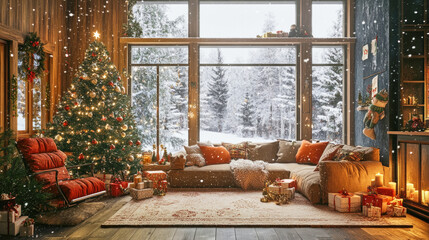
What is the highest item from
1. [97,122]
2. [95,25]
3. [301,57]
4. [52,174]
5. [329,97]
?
[95,25]

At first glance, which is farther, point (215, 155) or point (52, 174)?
point (215, 155)

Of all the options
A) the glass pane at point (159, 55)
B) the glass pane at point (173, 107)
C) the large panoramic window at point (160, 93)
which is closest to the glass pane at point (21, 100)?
the large panoramic window at point (160, 93)

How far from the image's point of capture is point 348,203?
13.4 feet

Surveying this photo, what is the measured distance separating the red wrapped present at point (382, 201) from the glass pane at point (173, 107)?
4064 millimetres

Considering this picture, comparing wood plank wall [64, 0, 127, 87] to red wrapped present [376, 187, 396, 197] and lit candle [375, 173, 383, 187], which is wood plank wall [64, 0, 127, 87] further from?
red wrapped present [376, 187, 396, 197]

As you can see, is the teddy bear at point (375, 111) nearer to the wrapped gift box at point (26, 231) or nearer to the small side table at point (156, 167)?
the small side table at point (156, 167)

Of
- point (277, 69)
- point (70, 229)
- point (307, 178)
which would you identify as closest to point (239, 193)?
point (307, 178)

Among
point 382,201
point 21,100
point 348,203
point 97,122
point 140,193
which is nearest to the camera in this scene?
point 382,201

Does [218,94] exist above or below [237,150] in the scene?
above

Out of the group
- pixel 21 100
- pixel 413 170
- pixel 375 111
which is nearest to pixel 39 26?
pixel 21 100

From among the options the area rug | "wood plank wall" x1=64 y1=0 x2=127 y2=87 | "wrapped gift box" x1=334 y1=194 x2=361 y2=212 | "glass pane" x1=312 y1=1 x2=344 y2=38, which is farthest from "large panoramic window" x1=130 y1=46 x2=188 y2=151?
"wrapped gift box" x1=334 y1=194 x2=361 y2=212

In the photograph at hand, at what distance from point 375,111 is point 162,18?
15.3 ft

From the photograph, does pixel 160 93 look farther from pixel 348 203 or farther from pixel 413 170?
pixel 413 170

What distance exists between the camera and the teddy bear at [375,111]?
501 centimetres
